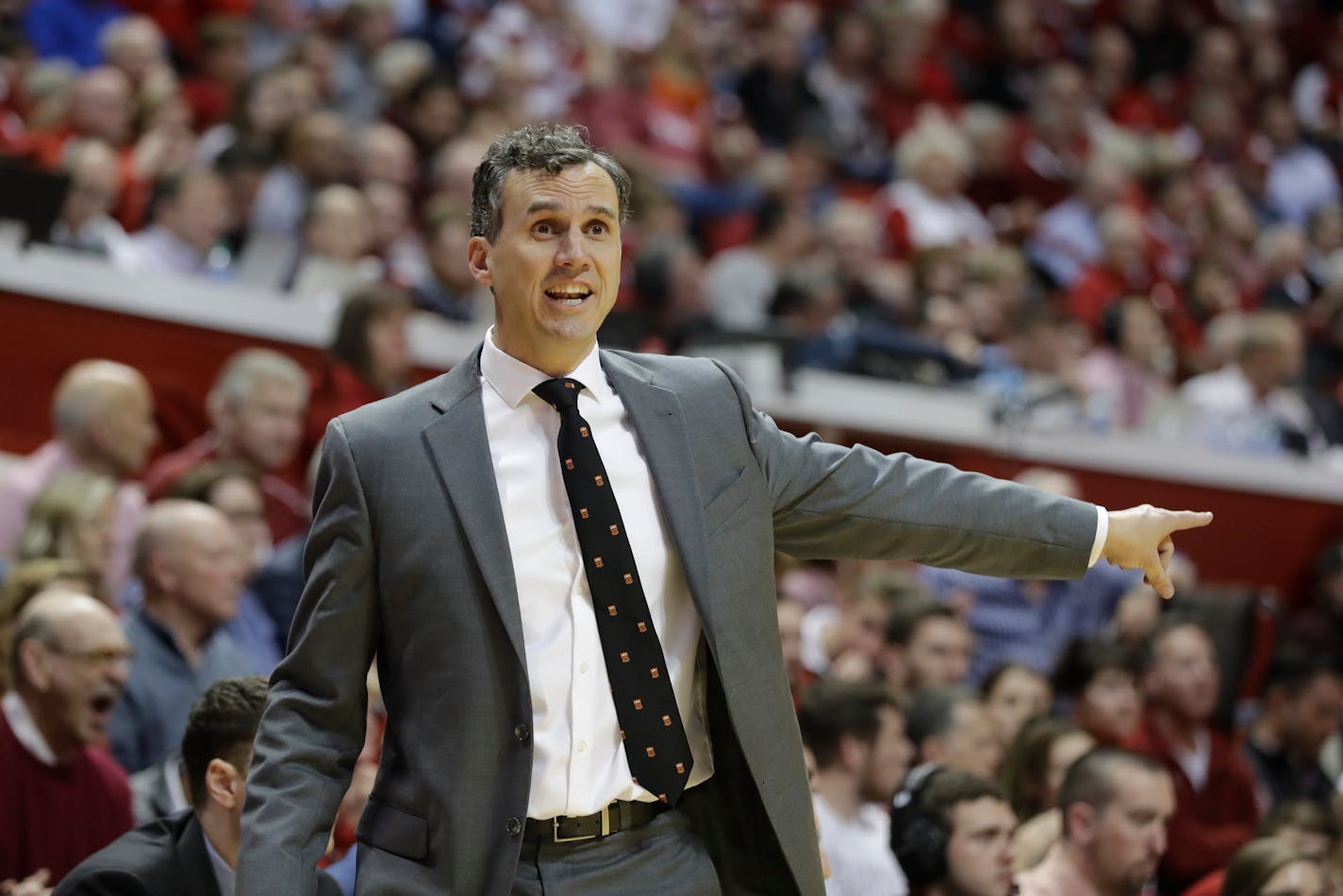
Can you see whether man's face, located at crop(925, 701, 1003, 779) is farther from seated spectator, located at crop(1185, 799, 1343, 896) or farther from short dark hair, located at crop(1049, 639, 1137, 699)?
short dark hair, located at crop(1049, 639, 1137, 699)

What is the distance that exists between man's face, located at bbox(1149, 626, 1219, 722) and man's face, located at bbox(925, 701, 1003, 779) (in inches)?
42.6

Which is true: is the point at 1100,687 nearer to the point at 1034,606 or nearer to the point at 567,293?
the point at 1034,606

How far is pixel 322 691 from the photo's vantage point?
1983mm

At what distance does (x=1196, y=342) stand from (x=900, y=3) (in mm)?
2760

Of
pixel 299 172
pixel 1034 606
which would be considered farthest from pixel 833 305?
pixel 299 172

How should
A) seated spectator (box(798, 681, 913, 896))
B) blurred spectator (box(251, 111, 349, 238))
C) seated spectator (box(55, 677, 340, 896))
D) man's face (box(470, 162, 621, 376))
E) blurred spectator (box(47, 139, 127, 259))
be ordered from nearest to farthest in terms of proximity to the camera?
man's face (box(470, 162, 621, 376)), seated spectator (box(55, 677, 340, 896)), seated spectator (box(798, 681, 913, 896)), blurred spectator (box(47, 139, 127, 259)), blurred spectator (box(251, 111, 349, 238))

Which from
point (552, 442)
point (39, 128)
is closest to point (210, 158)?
point (39, 128)

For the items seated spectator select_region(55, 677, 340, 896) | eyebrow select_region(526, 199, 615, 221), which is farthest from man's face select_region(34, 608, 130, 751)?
eyebrow select_region(526, 199, 615, 221)

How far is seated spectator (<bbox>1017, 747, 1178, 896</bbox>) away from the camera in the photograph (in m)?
3.88

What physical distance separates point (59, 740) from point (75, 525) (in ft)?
3.34

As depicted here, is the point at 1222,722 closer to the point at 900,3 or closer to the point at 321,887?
the point at 321,887

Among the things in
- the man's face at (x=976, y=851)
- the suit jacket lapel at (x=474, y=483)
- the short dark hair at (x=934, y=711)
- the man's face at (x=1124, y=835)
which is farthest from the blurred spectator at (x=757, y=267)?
the suit jacket lapel at (x=474, y=483)

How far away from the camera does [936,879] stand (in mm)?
3725

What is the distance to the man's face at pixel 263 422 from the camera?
5164mm
